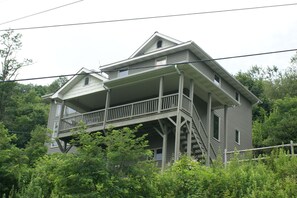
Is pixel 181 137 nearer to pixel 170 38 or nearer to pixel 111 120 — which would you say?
pixel 111 120

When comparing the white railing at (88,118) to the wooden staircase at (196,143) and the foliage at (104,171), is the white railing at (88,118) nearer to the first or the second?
the wooden staircase at (196,143)

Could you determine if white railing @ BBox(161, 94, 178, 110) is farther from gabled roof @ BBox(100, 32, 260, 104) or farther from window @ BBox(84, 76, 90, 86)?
window @ BBox(84, 76, 90, 86)

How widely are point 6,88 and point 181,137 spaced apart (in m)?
24.1

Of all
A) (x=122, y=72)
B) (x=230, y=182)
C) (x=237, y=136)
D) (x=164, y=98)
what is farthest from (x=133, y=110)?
(x=230, y=182)

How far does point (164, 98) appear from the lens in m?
20.6

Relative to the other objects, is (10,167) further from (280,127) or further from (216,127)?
(280,127)

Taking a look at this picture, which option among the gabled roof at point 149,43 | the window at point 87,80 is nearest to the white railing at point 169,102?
the gabled roof at point 149,43

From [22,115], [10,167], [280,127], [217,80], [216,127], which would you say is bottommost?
[10,167]

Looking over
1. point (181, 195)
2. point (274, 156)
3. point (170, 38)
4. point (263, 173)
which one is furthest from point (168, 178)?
point (170, 38)

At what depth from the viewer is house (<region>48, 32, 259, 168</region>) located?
1992cm

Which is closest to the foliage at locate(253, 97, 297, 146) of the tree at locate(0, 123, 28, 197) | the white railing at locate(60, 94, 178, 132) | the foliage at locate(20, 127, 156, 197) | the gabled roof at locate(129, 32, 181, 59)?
the white railing at locate(60, 94, 178, 132)

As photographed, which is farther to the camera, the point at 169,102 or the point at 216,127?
the point at 216,127

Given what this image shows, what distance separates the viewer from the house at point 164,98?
19917 mm

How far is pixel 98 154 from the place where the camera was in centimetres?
1160
